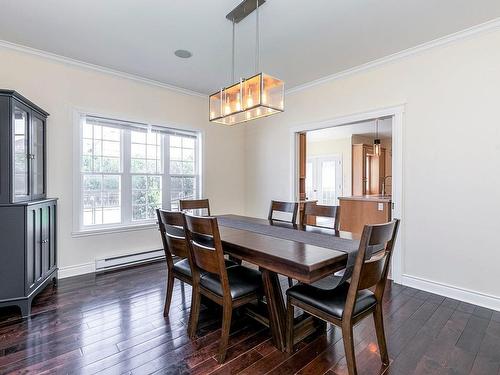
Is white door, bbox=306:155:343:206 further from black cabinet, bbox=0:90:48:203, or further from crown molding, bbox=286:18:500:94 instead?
black cabinet, bbox=0:90:48:203

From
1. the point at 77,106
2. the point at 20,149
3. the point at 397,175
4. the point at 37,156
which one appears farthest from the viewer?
the point at 77,106

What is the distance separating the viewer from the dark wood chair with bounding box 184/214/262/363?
1.75 m

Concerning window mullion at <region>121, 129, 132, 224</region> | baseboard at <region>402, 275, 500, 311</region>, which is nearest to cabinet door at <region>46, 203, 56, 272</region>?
window mullion at <region>121, 129, 132, 224</region>

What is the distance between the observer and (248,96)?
88.2 inches

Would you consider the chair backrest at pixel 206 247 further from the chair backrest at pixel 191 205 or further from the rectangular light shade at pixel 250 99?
the chair backrest at pixel 191 205

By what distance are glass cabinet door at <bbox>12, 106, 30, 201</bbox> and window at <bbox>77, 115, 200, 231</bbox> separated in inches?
33.6

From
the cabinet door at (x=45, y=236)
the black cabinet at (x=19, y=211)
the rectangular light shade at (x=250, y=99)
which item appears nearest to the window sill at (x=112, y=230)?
the cabinet door at (x=45, y=236)

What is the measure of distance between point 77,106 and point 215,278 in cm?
294

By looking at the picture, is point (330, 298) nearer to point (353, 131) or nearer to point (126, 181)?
point (126, 181)

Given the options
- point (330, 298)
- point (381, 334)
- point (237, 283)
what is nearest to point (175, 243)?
point (237, 283)

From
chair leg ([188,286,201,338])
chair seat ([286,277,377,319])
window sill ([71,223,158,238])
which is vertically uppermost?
window sill ([71,223,158,238])

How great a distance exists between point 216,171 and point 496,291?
155 inches

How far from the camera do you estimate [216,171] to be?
484 cm

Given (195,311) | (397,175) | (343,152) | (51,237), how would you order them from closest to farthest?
(195,311) < (51,237) < (397,175) < (343,152)
